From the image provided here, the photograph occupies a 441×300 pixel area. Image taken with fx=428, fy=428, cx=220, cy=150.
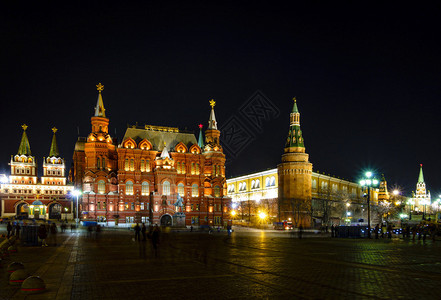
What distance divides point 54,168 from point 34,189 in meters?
8.17

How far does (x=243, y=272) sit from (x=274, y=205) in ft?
329

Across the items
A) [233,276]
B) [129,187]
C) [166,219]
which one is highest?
[129,187]

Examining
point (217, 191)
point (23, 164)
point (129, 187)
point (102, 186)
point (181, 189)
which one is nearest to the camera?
point (102, 186)

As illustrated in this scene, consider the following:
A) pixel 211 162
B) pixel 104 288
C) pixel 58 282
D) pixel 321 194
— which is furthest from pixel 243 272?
pixel 321 194

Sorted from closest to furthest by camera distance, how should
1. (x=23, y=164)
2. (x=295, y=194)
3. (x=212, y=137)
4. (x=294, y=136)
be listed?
(x=212, y=137)
(x=295, y=194)
(x=294, y=136)
(x=23, y=164)

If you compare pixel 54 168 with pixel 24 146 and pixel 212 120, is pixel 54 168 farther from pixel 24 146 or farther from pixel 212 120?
pixel 212 120

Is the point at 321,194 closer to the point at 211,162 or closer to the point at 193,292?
the point at 211,162

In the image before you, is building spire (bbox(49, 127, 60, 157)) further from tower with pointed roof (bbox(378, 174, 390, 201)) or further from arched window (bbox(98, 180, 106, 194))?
tower with pointed roof (bbox(378, 174, 390, 201))

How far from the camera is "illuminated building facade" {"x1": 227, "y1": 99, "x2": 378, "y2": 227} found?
99.7 meters

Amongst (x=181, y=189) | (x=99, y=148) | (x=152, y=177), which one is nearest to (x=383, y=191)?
(x=181, y=189)

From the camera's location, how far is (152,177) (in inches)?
3435

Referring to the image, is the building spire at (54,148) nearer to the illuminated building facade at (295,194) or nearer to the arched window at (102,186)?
the arched window at (102,186)

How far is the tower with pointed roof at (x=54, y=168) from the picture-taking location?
113125 millimetres

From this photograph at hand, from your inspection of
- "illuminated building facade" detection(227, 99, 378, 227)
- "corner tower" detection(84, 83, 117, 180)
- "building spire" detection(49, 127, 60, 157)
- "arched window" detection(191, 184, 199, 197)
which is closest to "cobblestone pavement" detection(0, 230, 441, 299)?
"corner tower" detection(84, 83, 117, 180)
